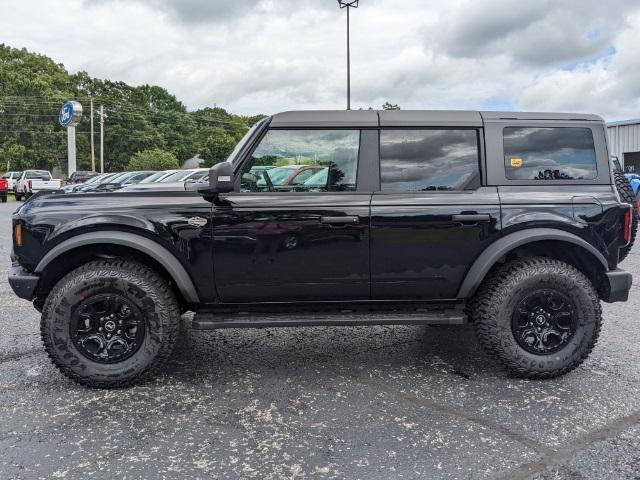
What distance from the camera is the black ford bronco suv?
11.3 feet

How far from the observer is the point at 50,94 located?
196 feet

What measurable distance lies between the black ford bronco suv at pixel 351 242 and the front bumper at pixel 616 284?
0.04 ft

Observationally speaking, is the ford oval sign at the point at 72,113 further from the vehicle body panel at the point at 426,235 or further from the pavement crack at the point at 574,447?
the pavement crack at the point at 574,447

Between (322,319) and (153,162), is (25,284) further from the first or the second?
(153,162)

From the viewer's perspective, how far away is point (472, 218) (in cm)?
351

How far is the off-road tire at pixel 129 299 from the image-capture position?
11.1 feet

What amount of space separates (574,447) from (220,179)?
251cm

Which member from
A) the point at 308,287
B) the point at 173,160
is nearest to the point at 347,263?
the point at 308,287

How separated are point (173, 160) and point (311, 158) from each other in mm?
63299

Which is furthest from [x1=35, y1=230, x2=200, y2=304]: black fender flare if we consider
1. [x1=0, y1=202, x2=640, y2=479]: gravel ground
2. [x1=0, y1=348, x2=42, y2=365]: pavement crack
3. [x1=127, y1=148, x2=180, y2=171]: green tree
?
[x1=127, y1=148, x2=180, y2=171]: green tree

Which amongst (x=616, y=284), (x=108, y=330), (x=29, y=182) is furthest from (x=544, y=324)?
(x=29, y=182)

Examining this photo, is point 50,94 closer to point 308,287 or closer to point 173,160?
point 173,160

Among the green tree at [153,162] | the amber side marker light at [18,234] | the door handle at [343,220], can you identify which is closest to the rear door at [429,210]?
the door handle at [343,220]

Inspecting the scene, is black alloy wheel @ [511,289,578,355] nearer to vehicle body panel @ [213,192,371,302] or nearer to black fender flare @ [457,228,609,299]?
black fender flare @ [457,228,609,299]
